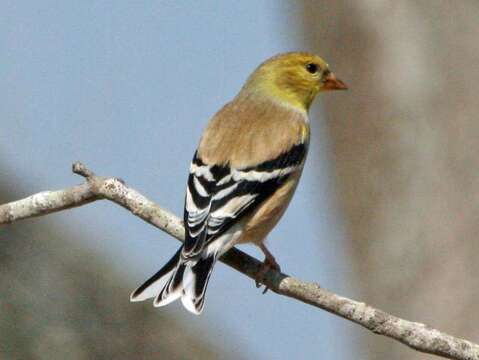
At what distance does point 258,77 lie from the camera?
639 centimetres

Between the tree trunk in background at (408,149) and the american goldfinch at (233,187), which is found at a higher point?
the american goldfinch at (233,187)

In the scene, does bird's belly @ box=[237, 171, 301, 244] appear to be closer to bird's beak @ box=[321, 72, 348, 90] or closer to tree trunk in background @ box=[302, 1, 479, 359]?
A: bird's beak @ box=[321, 72, 348, 90]

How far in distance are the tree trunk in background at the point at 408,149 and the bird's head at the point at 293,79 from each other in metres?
1.74

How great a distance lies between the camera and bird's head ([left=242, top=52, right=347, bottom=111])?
6211 millimetres

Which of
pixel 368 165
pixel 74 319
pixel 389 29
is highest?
pixel 389 29

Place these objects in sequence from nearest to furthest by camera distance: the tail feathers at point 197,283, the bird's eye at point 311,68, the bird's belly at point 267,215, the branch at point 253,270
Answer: the branch at point 253,270
the tail feathers at point 197,283
the bird's belly at point 267,215
the bird's eye at point 311,68

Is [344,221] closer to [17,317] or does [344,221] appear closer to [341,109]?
[341,109]

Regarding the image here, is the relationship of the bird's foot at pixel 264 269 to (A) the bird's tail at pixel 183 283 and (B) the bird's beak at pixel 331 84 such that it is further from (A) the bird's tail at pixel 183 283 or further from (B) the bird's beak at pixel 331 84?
(B) the bird's beak at pixel 331 84

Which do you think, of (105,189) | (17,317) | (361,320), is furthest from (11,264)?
(361,320)

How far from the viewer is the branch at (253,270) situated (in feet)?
13.9

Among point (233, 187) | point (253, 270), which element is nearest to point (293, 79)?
point (233, 187)

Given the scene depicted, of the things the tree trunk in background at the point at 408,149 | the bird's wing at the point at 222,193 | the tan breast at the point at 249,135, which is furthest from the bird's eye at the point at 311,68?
the tree trunk in background at the point at 408,149

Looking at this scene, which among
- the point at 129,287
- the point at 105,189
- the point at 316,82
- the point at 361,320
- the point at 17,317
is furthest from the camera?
the point at 129,287

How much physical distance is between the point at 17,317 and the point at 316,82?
278 cm
